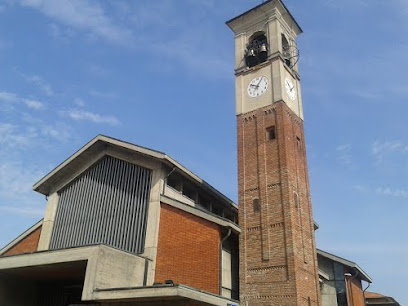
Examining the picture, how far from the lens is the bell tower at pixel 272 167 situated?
1833 centimetres

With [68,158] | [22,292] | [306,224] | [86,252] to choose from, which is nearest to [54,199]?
[68,158]

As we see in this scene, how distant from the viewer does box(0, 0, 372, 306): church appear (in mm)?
15672

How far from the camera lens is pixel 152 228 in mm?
16547

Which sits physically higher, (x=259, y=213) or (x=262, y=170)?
(x=262, y=170)

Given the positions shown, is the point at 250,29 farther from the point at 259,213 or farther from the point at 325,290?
the point at 325,290

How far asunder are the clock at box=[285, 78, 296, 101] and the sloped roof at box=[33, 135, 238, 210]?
21.1 ft

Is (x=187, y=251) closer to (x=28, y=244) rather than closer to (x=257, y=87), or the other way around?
(x=28, y=244)

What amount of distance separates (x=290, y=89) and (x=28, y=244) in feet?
49.9

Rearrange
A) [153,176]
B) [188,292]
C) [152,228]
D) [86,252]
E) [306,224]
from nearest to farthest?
[188,292]
[86,252]
[152,228]
[153,176]
[306,224]

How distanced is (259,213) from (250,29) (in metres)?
11.3

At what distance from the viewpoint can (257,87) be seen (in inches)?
904

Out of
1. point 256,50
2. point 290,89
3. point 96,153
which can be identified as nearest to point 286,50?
point 256,50

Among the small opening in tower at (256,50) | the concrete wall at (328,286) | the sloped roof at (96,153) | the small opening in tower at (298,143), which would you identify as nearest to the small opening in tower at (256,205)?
the sloped roof at (96,153)

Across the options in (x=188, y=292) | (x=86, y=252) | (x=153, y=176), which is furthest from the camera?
(x=153, y=176)
